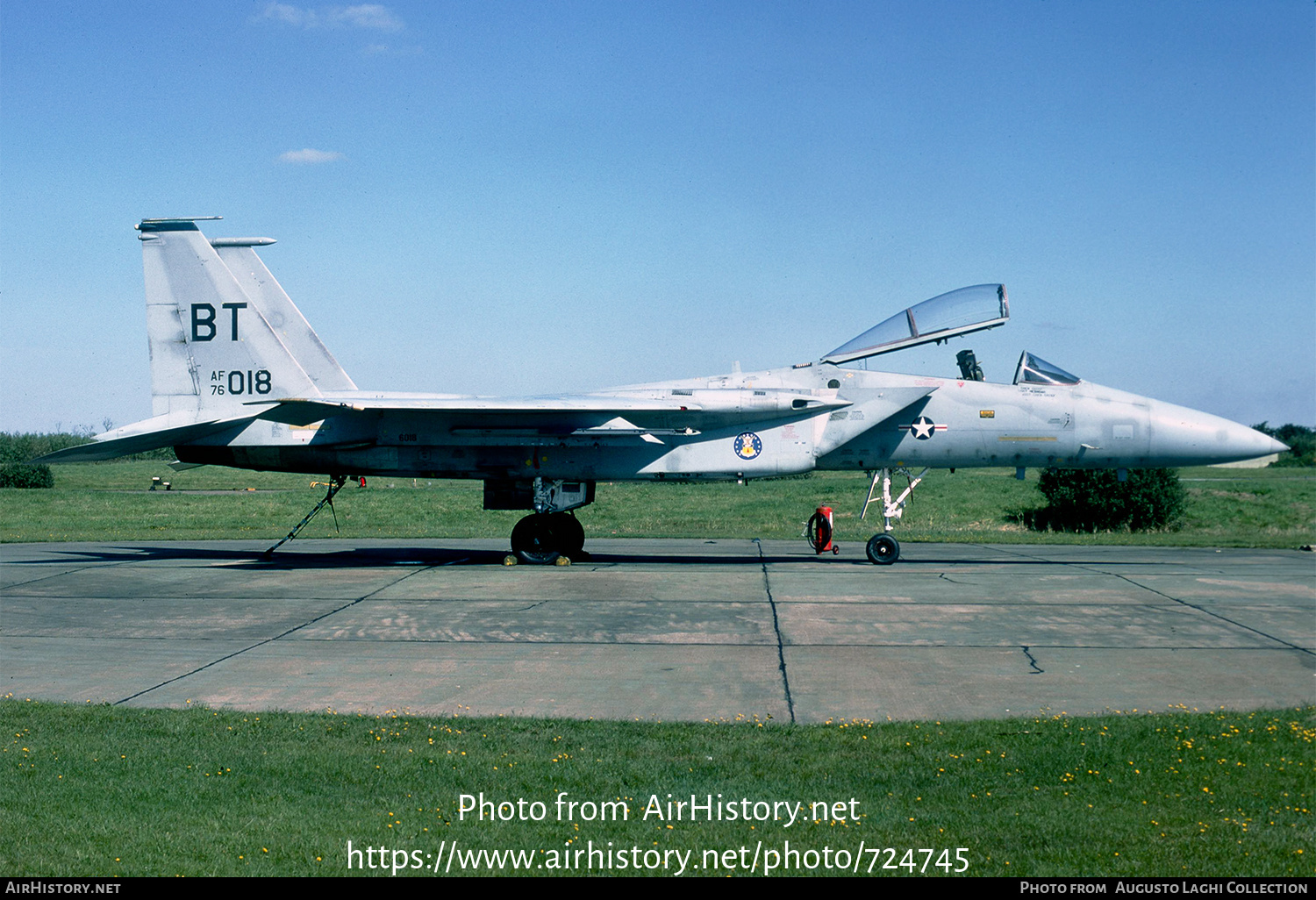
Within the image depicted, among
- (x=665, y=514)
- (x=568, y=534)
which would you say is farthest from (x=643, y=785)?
(x=665, y=514)

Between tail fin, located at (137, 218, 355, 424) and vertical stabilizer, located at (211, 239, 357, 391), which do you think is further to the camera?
vertical stabilizer, located at (211, 239, 357, 391)

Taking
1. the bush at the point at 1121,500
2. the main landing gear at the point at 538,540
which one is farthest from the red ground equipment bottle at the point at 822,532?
the bush at the point at 1121,500

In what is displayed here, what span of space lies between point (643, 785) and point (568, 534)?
11.5m

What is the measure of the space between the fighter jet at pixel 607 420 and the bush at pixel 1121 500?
14.6m

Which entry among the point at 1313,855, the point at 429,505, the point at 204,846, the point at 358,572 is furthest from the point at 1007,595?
the point at 429,505

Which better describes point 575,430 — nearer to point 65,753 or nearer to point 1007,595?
point 1007,595

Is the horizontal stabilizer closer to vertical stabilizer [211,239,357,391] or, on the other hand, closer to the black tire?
vertical stabilizer [211,239,357,391]

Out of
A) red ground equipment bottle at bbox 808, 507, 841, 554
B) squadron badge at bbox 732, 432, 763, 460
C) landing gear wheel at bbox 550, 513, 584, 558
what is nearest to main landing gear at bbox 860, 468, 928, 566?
red ground equipment bottle at bbox 808, 507, 841, 554

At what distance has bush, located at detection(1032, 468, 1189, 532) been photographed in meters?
30.0

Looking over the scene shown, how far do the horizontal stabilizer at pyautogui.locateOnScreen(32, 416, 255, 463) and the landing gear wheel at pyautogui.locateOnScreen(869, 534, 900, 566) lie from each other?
1025 cm

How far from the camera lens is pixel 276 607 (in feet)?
39.5

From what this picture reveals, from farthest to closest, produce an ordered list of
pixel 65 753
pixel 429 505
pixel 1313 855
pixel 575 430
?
pixel 429 505 < pixel 575 430 < pixel 65 753 < pixel 1313 855

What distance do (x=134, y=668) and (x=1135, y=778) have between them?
7.97 meters

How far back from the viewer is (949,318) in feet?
52.5
